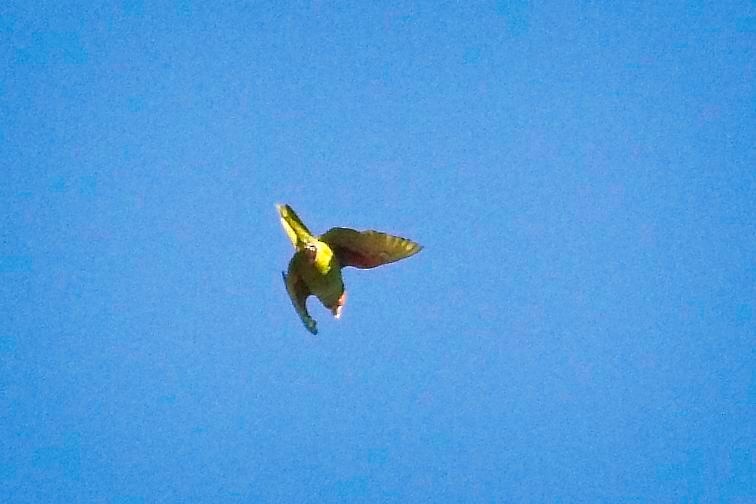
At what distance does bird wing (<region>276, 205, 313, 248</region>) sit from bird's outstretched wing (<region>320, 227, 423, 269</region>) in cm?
15

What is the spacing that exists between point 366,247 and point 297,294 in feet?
2.03

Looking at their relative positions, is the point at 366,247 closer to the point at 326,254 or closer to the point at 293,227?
the point at 326,254

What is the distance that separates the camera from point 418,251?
216 inches

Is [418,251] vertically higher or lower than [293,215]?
lower

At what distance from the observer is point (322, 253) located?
18.2 feet

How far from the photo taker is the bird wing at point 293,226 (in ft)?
17.9

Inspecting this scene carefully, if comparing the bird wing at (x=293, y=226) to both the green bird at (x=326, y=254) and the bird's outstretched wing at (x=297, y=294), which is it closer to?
the green bird at (x=326, y=254)

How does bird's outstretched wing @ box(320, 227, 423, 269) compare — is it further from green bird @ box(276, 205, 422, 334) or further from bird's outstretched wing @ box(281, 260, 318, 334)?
bird's outstretched wing @ box(281, 260, 318, 334)

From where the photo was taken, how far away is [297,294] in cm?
566

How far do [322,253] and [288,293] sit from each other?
1.27 ft

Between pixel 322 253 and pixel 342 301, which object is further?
pixel 342 301

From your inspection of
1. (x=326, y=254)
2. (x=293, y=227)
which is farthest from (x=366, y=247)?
(x=293, y=227)

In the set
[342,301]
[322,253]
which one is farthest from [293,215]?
[342,301]

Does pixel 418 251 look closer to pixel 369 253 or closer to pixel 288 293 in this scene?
pixel 369 253
